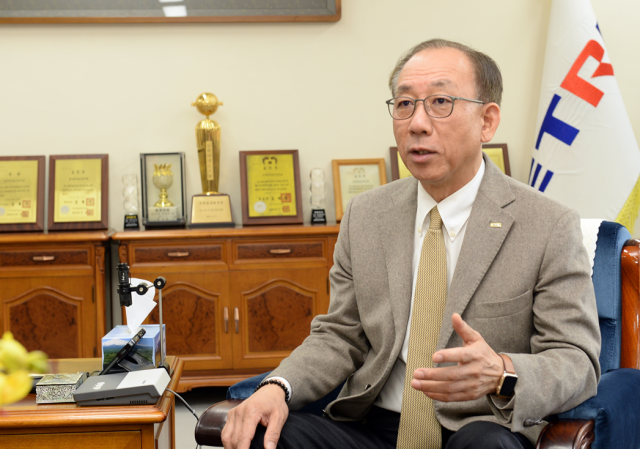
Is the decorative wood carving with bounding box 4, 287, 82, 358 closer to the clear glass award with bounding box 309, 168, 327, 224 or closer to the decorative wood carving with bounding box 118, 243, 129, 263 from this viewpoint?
the decorative wood carving with bounding box 118, 243, 129, 263

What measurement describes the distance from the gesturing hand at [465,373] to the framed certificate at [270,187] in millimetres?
2304

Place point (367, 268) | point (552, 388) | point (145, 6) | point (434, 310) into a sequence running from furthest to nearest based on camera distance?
point (145, 6) < point (367, 268) < point (434, 310) < point (552, 388)

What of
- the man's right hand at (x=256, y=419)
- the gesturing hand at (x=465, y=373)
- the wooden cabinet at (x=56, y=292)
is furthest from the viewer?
the wooden cabinet at (x=56, y=292)

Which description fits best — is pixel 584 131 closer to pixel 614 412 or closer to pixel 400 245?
pixel 400 245

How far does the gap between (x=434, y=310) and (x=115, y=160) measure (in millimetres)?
2686

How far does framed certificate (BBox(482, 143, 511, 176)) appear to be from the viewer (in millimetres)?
3520

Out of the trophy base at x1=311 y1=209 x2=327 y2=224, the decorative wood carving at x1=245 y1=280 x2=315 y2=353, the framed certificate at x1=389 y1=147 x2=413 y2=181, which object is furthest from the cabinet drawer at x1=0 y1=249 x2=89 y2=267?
the framed certificate at x1=389 y1=147 x2=413 y2=181

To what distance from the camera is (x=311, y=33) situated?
3.48 m

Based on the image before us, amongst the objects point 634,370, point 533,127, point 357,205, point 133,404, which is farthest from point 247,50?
point 634,370

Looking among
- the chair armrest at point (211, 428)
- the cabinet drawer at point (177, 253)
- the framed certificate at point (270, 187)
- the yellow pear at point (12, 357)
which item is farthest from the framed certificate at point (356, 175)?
the yellow pear at point (12, 357)

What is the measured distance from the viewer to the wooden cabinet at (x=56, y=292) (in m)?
2.95

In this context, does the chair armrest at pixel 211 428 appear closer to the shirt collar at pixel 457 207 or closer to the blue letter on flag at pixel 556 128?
the shirt collar at pixel 457 207

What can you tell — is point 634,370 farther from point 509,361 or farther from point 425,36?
point 425,36

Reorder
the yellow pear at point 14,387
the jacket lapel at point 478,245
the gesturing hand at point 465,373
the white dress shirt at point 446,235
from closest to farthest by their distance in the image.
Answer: the yellow pear at point 14,387
the gesturing hand at point 465,373
the jacket lapel at point 478,245
the white dress shirt at point 446,235
